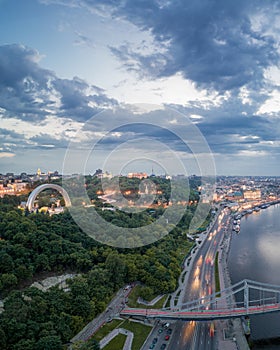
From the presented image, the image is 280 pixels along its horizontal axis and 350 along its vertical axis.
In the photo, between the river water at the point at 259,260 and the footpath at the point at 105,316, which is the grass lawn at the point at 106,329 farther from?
the river water at the point at 259,260

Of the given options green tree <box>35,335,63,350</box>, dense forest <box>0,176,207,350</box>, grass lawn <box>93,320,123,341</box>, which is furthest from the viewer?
grass lawn <box>93,320,123,341</box>

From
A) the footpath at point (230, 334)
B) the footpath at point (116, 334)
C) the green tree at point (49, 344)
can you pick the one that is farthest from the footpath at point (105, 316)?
the footpath at point (230, 334)

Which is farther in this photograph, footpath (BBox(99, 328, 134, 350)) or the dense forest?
footpath (BBox(99, 328, 134, 350))

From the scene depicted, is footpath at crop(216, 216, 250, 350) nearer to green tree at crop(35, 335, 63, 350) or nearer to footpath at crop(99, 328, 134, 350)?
footpath at crop(99, 328, 134, 350)

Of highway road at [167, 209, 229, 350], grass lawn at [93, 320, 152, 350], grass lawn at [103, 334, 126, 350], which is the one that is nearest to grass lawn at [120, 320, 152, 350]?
grass lawn at [93, 320, 152, 350]

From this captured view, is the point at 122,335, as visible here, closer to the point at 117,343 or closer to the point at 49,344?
the point at 117,343

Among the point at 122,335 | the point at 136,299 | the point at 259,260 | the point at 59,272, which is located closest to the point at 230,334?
the point at 122,335
